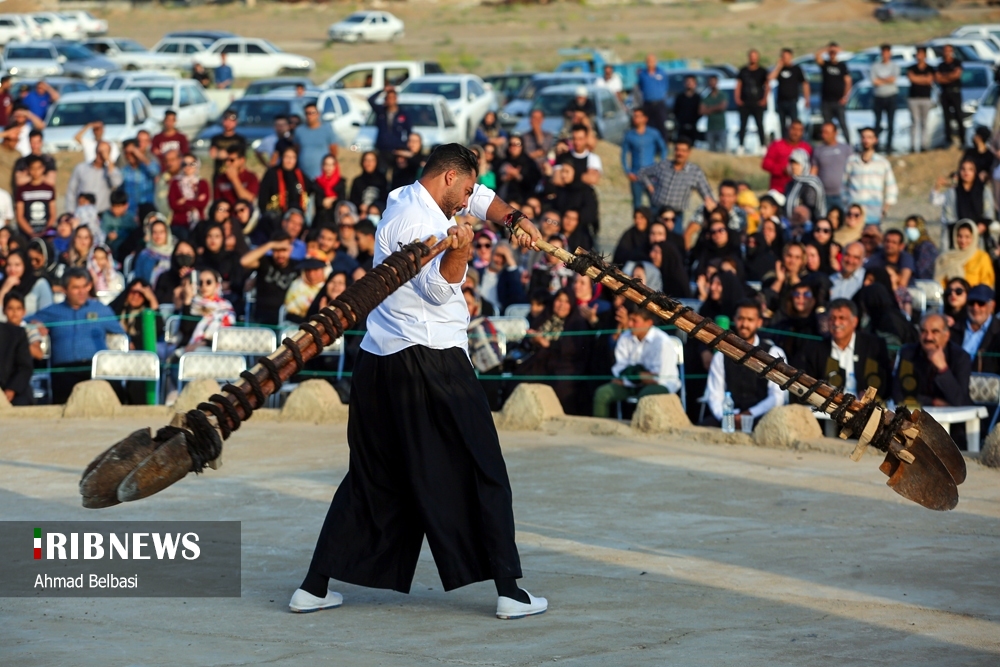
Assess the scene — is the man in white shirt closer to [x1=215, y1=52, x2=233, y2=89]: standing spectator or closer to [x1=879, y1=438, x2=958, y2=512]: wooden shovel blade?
[x1=879, y1=438, x2=958, y2=512]: wooden shovel blade

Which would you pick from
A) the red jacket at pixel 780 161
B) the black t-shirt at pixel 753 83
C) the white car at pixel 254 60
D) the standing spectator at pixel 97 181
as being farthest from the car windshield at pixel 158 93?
the red jacket at pixel 780 161

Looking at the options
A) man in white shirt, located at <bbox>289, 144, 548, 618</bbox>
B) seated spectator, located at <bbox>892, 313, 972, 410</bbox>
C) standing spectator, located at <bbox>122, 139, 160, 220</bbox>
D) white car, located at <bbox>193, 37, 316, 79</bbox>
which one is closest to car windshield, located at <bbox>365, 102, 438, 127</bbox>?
standing spectator, located at <bbox>122, 139, 160, 220</bbox>

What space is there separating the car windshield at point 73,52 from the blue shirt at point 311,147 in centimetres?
2531

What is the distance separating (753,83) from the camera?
26141 mm

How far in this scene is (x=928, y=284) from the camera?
14664 mm

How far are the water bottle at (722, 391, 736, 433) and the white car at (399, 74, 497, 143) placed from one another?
62.4ft

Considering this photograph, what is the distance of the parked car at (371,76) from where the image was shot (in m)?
34.5

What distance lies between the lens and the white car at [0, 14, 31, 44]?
53625mm

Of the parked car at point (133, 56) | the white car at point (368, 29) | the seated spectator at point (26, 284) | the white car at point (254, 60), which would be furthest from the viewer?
the white car at point (368, 29)

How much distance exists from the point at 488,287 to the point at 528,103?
16352mm

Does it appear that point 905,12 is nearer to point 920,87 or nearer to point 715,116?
point 715,116

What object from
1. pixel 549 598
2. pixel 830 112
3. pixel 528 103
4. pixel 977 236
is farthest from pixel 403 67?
pixel 549 598

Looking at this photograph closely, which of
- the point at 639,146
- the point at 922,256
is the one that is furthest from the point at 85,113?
the point at 922,256

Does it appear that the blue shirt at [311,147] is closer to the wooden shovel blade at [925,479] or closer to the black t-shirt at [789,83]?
the black t-shirt at [789,83]
